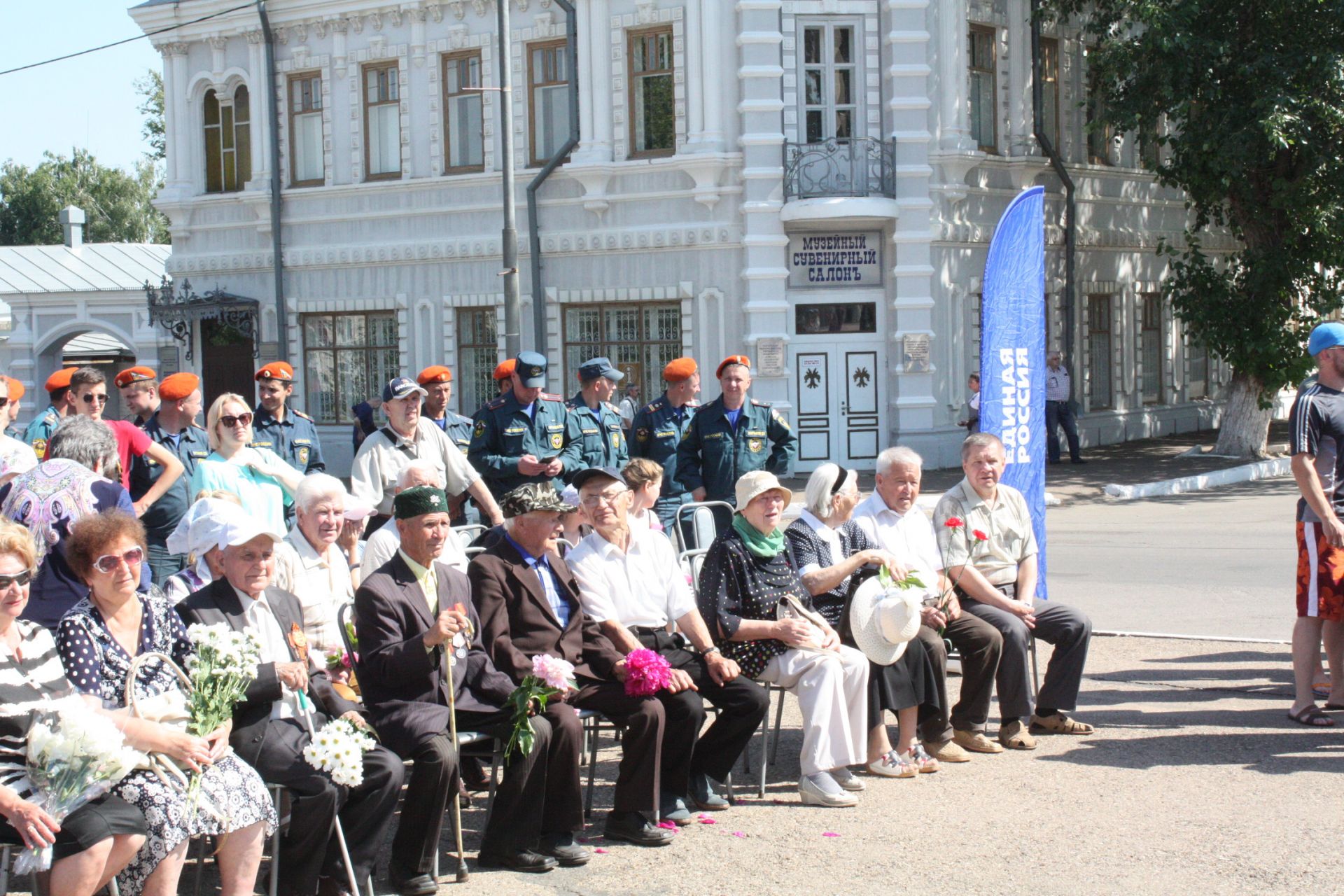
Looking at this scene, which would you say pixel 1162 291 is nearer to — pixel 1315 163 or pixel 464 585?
pixel 1315 163

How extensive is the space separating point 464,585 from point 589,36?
62.1 feet

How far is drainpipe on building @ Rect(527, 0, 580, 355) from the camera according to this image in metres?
24.4

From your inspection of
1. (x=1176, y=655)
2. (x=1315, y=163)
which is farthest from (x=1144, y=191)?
(x=1176, y=655)

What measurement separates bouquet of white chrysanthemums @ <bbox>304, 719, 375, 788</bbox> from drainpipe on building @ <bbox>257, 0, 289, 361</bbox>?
2267 centimetres

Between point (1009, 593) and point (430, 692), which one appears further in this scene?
point (1009, 593)

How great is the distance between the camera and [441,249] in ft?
85.6

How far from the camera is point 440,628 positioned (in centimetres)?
595

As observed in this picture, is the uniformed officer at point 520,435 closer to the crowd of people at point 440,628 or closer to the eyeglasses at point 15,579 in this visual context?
the crowd of people at point 440,628

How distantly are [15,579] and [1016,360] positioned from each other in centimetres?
662

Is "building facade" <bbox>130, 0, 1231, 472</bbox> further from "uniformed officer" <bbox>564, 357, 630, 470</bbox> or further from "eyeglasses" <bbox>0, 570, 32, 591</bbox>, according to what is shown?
"eyeglasses" <bbox>0, 570, 32, 591</bbox>

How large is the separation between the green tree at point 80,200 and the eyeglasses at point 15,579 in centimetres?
6696

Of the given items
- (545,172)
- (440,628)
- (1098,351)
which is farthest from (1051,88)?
(440,628)

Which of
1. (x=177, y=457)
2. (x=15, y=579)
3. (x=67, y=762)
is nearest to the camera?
(x=67, y=762)

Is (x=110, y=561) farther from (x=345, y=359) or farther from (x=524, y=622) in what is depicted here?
(x=345, y=359)
